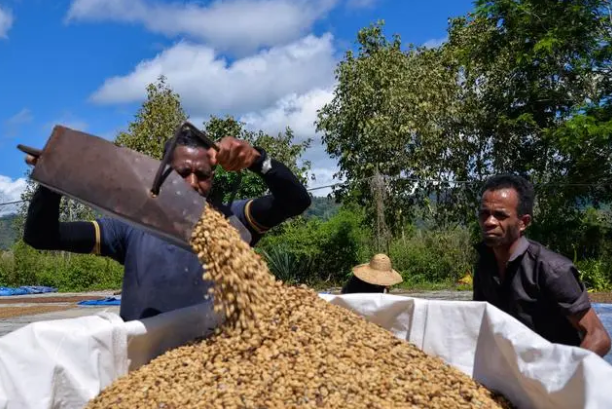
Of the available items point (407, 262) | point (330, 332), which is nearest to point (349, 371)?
point (330, 332)

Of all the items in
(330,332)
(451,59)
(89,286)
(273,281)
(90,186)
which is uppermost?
(451,59)

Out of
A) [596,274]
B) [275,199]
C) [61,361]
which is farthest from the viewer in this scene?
[596,274]

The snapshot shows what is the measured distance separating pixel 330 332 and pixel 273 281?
314mm

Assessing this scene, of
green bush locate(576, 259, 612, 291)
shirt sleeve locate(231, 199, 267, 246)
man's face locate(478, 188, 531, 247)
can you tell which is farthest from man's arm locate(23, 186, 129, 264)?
green bush locate(576, 259, 612, 291)

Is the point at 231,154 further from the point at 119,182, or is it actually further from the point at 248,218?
the point at 119,182

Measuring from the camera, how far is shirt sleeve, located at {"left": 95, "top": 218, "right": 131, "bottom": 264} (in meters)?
2.55

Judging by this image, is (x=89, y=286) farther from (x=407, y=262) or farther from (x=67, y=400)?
(x=67, y=400)

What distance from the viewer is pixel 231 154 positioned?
7.90 feet

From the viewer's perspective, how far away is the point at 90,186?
6.54 ft

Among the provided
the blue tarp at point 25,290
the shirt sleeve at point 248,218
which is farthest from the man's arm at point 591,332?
the blue tarp at point 25,290

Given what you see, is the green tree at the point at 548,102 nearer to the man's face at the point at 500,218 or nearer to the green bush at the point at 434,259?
the green bush at the point at 434,259

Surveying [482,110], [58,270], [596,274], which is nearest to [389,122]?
[482,110]

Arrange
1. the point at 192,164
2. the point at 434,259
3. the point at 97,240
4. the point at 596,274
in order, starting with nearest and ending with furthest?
the point at 192,164 < the point at 97,240 < the point at 596,274 < the point at 434,259

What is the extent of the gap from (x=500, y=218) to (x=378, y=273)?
7.56ft
